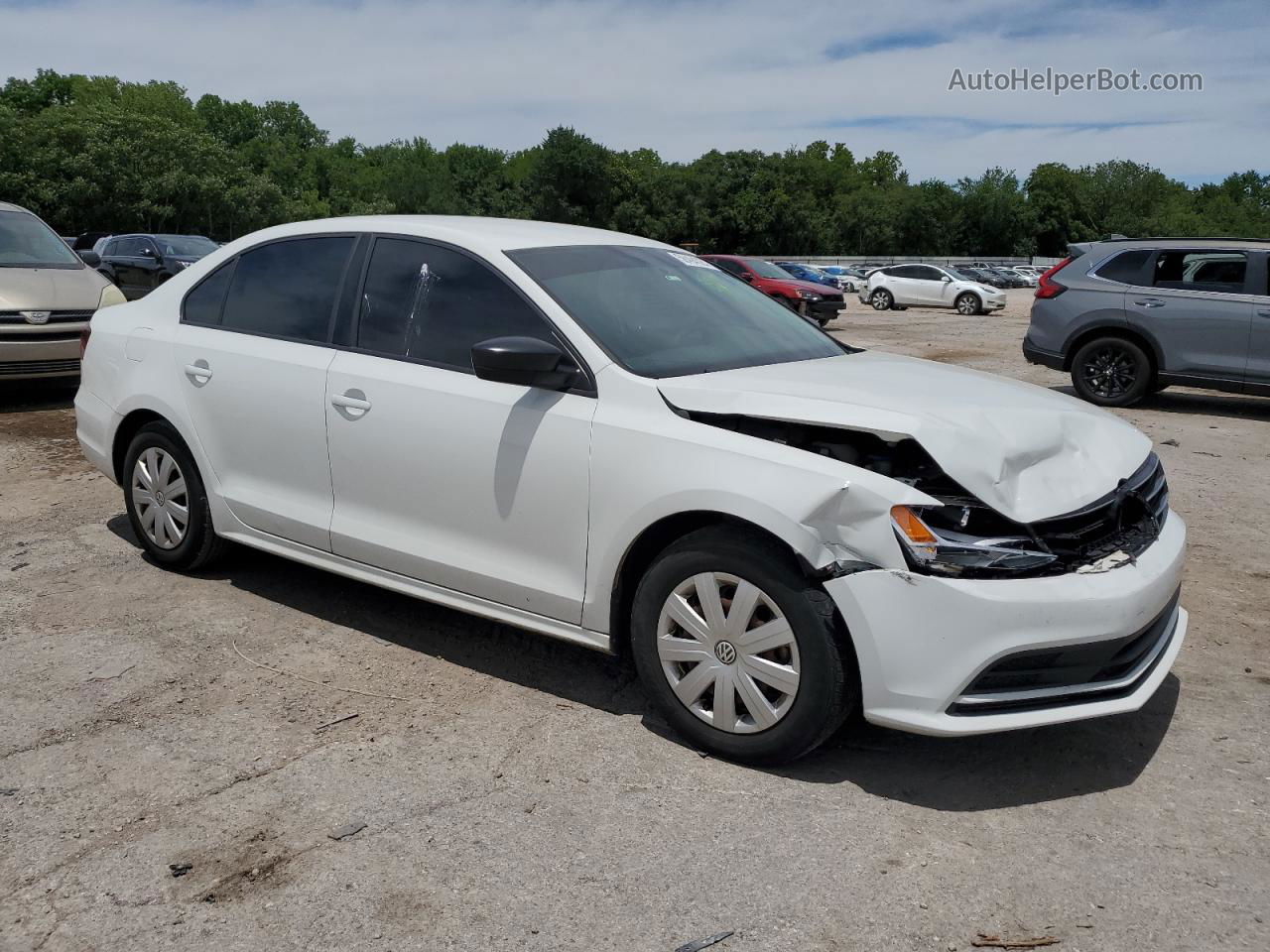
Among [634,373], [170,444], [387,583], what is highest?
[634,373]

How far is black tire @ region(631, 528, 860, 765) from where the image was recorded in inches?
125

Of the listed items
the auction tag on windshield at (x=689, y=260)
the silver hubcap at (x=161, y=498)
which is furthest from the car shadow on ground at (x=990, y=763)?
the silver hubcap at (x=161, y=498)

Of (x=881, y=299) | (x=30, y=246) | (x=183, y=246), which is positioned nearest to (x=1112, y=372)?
(x=30, y=246)

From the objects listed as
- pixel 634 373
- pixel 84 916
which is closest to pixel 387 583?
pixel 634 373

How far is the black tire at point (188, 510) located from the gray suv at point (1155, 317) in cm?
931

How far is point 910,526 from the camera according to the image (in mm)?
3100

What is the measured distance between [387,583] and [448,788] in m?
1.14

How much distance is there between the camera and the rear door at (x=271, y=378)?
4.41 metres

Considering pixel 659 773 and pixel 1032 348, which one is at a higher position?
pixel 1032 348

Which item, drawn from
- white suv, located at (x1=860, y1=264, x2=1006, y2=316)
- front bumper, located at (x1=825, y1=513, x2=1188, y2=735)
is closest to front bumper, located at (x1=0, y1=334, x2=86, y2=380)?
front bumper, located at (x1=825, y1=513, x2=1188, y2=735)

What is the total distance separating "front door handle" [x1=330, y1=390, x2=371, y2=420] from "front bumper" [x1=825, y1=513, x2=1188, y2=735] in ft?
6.33

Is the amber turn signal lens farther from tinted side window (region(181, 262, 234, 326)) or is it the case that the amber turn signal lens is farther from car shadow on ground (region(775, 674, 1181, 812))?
tinted side window (region(181, 262, 234, 326))

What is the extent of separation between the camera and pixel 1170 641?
144 inches

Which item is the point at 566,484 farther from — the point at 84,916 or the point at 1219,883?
the point at 1219,883
